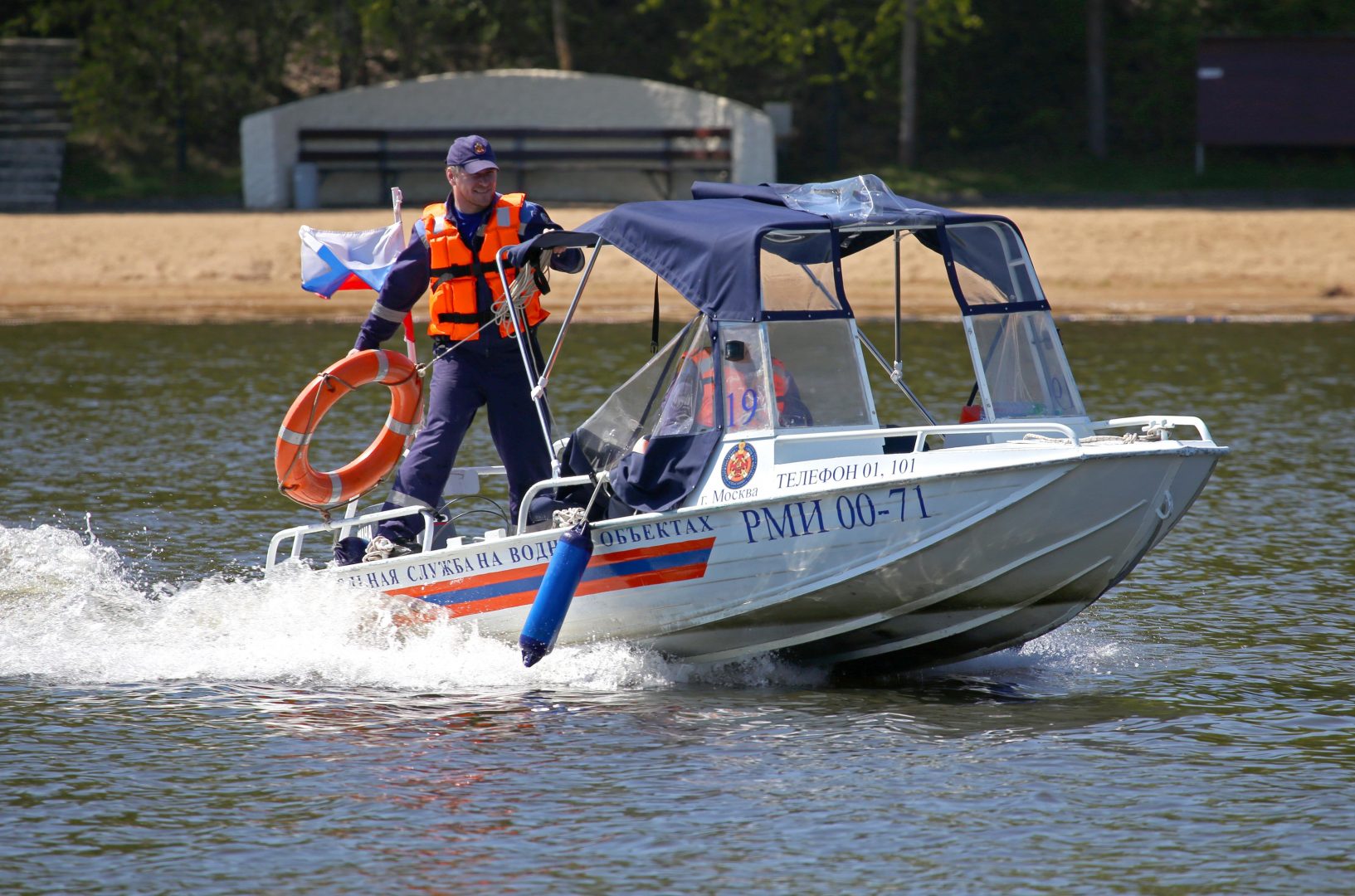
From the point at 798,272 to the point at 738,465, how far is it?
2.99ft

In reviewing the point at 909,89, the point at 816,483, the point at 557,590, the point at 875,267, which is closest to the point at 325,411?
the point at 557,590

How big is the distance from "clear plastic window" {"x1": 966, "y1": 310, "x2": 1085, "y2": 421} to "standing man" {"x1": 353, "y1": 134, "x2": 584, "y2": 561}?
196cm

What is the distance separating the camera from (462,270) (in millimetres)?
8406

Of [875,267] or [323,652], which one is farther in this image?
[875,267]

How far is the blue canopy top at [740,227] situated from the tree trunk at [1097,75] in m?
22.9

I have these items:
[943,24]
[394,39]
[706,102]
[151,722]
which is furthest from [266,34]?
[151,722]

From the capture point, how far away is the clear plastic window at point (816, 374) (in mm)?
7637

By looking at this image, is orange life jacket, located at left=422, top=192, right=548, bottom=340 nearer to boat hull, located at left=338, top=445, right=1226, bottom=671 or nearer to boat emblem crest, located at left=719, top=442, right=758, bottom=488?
boat hull, located at left=338, top=445, right=1226, bottom=671

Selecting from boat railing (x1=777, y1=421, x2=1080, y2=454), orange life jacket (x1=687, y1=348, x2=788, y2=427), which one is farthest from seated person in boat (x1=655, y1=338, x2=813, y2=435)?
boat railing (x1=777, y1=421, x2=1080, y2=454)

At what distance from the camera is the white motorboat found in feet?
23.8

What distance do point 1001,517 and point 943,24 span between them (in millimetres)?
21983

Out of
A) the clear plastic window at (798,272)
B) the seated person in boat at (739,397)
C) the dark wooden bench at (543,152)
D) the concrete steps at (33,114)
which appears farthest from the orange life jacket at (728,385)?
the concrete steps at (33,114)

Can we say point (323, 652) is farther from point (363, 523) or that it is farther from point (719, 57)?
point (719, 57)

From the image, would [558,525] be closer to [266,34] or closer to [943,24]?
[943,24]
